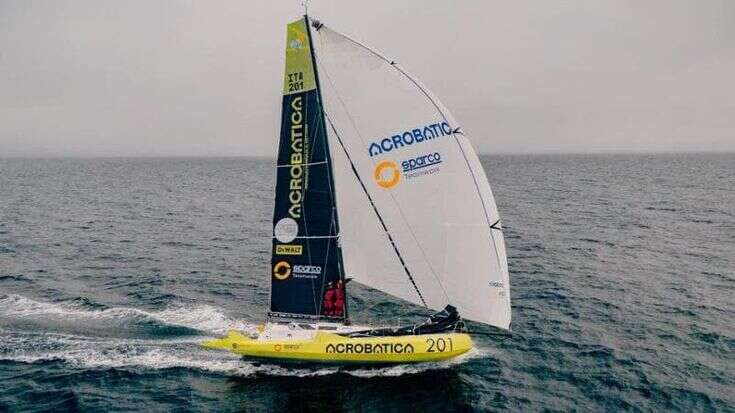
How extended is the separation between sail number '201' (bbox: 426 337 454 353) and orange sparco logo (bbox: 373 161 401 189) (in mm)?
7913

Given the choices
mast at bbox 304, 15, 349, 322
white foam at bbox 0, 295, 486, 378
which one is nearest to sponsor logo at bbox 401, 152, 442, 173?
mast at bbox 304, 15, 349, 322

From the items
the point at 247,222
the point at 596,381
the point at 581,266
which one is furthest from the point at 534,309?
the point at 247,222

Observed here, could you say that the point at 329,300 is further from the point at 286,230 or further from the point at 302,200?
the point at 302,200

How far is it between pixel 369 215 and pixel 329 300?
16.6 feet

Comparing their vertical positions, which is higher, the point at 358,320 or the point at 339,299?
the point at 339,299

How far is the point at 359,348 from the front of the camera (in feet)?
80.2

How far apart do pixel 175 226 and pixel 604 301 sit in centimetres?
5098

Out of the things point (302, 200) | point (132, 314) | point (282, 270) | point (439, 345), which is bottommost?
point (132, 314)

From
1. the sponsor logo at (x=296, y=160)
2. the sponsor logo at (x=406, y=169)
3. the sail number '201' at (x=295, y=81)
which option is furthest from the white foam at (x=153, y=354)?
the sail number '201' at (x=295, y=81)

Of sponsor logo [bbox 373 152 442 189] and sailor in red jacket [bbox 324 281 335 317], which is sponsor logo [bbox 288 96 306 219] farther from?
sailor in red jacket [bbox 324 281 335 317]

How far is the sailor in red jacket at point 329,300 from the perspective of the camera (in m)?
25.9

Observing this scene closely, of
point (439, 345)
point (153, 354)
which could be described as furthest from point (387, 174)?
point (153, 354)

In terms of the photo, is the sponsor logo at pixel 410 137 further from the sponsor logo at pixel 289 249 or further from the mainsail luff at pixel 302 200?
the sponsor logo at pixel 289 249

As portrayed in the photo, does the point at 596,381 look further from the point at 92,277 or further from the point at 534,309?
the point at 92,277
